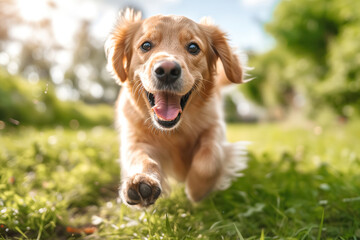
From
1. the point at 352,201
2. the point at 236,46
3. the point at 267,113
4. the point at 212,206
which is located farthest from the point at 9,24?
the point at 267,113

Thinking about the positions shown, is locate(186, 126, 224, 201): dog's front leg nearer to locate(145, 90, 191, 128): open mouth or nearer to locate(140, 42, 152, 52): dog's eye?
locate(145, 90, 191, 128): open mouth

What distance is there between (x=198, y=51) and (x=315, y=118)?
737 centimetres

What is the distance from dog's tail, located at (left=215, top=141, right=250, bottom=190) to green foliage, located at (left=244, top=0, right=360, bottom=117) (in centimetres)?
448

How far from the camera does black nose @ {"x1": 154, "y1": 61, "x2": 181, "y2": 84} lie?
1988 millimetres

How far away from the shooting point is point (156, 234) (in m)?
1.80

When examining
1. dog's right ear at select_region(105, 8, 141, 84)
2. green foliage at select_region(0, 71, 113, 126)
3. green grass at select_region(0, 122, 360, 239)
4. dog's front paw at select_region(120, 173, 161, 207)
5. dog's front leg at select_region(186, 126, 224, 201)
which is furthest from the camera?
green foliage at select_region(0, 71, 113, 126)

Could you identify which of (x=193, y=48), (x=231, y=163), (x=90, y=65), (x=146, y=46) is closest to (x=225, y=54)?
(x=193, y=48)

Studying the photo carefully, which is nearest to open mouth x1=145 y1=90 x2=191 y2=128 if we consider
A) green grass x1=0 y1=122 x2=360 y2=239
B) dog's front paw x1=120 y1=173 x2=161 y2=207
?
dog's front paw x1=120 y1=173 x2=161 y2=207

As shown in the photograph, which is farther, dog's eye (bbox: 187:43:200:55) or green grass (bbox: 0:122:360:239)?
dog's eye (bbox: 187:43:200:55)

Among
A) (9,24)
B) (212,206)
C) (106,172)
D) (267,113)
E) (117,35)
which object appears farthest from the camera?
(267,113)

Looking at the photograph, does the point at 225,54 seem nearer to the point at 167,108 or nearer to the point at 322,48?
the point at 167,108

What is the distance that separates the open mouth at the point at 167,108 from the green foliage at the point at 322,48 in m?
5.28

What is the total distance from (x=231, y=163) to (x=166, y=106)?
1.02 metres

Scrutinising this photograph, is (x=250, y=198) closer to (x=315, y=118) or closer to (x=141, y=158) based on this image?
(x=141, y=158)
